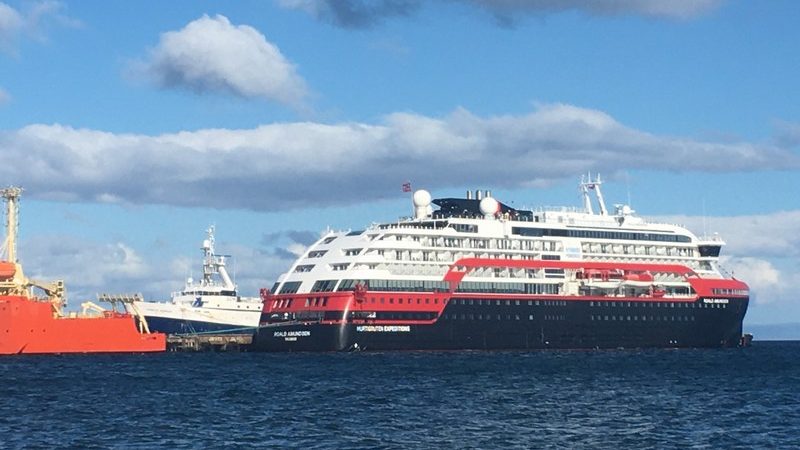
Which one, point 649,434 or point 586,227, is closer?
point 649,434

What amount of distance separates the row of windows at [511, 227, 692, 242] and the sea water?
64.1ft

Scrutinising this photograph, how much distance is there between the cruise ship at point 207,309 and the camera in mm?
126750

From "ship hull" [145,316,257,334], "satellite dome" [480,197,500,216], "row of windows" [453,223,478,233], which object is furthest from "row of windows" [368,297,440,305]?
"ship hull" [145,316,257,334]

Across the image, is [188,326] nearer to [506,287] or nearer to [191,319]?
[191,319]

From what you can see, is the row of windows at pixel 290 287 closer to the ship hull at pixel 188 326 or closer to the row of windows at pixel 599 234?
the row of windows at pixel 599 234

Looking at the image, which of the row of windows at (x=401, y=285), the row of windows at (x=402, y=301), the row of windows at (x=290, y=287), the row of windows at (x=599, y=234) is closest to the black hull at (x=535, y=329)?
the row of windows at (x=402, y=301)

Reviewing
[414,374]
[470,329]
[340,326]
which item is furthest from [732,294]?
[414,374]

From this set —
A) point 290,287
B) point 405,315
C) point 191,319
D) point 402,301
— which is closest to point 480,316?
point 405,315

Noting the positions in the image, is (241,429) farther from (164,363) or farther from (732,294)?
(732,294)

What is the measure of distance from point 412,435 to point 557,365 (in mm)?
40401

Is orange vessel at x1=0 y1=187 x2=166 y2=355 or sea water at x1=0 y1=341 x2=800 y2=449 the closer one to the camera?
sea water at x1=0 y1=341 x2=800 y2=449

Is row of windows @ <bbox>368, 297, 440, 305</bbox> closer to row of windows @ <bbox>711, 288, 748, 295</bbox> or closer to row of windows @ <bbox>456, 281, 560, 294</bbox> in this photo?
row of windows @ <bbox>456, 281, 560, 294</bbox>

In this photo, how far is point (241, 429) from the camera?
49938 millimetres

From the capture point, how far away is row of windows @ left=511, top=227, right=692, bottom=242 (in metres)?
110
